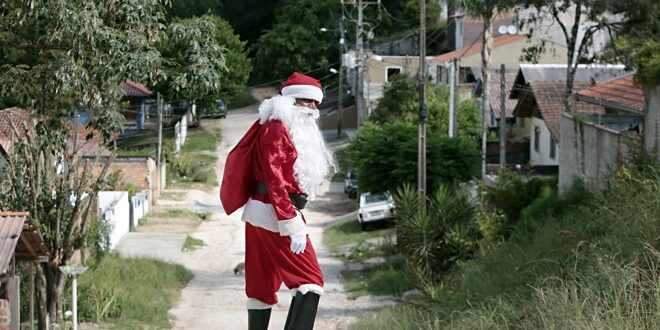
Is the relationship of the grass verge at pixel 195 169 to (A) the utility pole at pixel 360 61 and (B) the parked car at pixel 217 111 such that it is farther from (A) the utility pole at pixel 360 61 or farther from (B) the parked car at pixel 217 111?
(A) the utility pole at pixel 360 61

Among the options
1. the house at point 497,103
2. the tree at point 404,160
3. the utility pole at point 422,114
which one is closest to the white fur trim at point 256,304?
the utility pole at point 422,114

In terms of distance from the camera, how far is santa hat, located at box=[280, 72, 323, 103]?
7.78 m

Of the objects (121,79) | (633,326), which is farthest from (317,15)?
(633,326)

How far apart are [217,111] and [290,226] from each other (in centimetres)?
3677

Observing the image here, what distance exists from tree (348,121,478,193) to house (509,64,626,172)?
11.2 feet

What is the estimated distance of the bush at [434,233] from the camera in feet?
74.8

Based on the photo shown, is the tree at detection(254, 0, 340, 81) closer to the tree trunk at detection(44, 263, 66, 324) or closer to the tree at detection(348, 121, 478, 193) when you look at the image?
the tree at detection(348, 121, 478, 193)

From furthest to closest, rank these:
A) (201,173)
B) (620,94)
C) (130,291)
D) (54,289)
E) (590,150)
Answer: (201,173) → (620,94) → (130,291) → (590,150) → (54,289)

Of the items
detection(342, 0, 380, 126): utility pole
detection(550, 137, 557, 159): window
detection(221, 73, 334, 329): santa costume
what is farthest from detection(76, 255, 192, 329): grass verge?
detection(342, 0, 380, 126): utility pole

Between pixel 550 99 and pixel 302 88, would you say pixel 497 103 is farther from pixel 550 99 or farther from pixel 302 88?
pixel 302 88

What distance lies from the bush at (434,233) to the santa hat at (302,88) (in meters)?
14.7

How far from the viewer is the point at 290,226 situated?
7.36m

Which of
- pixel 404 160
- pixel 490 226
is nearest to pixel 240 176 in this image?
pixel 490 226

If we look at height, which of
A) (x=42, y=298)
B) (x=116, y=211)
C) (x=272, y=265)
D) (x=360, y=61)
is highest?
(x=360, y=61)
